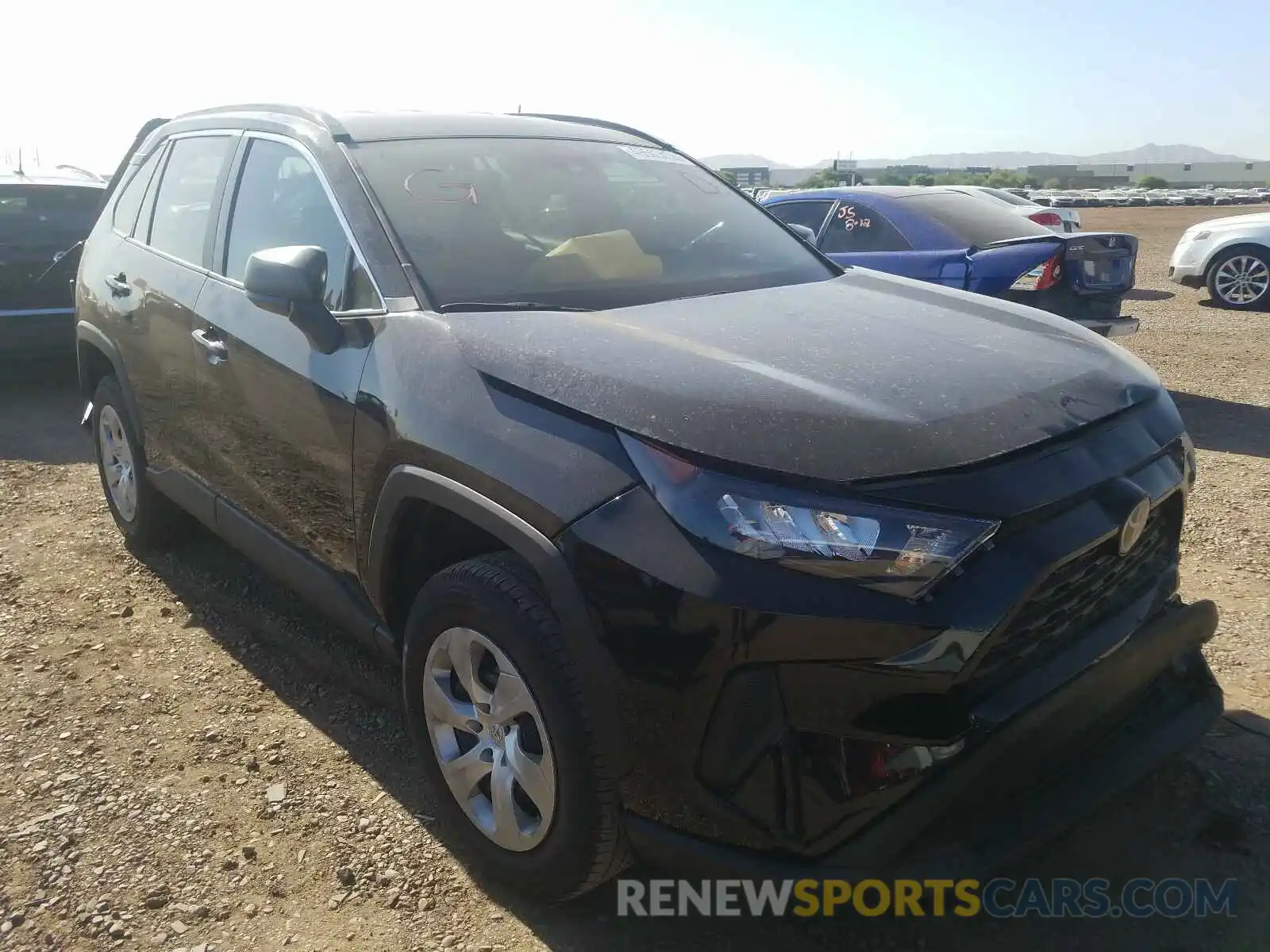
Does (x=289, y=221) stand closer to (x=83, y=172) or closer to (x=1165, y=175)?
(x=83, y=172)

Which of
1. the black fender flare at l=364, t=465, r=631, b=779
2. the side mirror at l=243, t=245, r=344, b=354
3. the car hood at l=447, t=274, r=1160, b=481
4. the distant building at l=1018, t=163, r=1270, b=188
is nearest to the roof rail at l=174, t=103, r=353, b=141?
the side mirror at l=243, t=245, r=344, b=354

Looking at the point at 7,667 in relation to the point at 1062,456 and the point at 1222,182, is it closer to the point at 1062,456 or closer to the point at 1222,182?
the point at 1062,456

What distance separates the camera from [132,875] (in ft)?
8.54

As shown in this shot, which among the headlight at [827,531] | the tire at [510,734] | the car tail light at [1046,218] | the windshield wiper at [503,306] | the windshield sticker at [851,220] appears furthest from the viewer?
the car tail light at [1046,218]

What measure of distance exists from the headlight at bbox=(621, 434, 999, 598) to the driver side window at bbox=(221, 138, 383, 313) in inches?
46.1

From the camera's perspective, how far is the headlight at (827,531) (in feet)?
6.07

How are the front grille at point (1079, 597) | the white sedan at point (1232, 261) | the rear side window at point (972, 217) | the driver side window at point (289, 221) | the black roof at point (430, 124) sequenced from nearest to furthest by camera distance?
1. the front grille at point (1079, 597)
2. the driver side window at point (289, 221)
3. the black roof at point (430, 124)
4. the rear side window at point (972, 217)
5. the white sedan at point (1232, 261)

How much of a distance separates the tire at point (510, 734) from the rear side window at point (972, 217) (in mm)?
5554

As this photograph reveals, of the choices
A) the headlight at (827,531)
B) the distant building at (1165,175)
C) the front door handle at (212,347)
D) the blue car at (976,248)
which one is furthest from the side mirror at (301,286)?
the distant building at (1165,175)

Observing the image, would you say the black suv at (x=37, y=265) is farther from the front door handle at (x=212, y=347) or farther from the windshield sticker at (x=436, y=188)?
the windshield sticker at (x=436, y=188)

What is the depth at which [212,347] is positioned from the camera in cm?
331

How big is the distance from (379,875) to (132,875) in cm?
63

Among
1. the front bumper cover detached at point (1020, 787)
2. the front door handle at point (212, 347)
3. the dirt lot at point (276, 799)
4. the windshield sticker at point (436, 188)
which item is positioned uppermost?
the windshield sticker at point (436, 188)

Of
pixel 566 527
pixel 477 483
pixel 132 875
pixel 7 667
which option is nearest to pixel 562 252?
pixel 477 483
